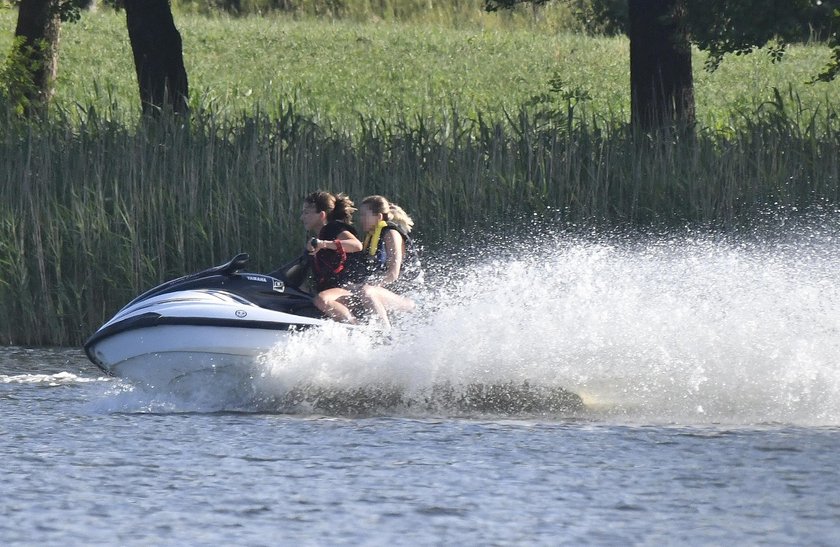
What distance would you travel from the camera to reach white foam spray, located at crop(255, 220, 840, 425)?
10867 mm

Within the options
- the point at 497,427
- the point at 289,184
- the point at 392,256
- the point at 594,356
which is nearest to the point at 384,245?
the point at 392,256

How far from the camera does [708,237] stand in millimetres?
15000

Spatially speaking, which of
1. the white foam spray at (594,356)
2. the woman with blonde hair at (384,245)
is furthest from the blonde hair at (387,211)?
the white foam spray at (594,356)

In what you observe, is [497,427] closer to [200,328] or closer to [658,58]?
[200,328]

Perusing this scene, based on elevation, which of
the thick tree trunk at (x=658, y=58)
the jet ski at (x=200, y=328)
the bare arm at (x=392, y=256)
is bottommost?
the jet ski at (x=200, y=328)

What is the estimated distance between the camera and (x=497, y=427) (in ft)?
33.8

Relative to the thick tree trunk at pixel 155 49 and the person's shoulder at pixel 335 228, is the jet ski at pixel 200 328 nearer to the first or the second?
the person's shoulder at pixel 335 228

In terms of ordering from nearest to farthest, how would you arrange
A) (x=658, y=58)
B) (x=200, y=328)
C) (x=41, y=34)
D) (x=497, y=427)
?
(x=497, y=427) < (x=200, y=328) < (x=658, y=58) < (x=41, y=34)

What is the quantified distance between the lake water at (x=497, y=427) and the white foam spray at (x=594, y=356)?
16 mm

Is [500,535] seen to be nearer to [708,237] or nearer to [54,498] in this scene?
[54,498]

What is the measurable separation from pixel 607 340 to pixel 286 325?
7.07 feet

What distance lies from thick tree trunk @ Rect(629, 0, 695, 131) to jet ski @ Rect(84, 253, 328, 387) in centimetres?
748

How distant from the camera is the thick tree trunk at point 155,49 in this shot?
19.7m

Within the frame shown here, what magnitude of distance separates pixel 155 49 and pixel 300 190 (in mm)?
5394
